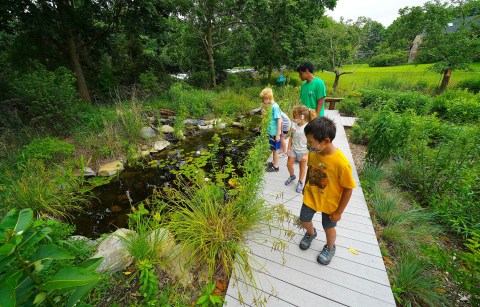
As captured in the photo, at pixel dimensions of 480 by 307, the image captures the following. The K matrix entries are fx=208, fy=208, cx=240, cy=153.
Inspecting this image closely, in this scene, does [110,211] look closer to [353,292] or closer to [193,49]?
[353,292]

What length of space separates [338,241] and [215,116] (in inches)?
281

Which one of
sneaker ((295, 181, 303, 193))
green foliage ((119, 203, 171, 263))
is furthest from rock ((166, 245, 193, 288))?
sneaker ((295, 181, 303, 193))

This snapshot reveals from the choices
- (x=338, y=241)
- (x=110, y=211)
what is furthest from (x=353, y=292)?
(x=110, y=211)

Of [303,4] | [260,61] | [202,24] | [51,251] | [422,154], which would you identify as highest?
[303,4]

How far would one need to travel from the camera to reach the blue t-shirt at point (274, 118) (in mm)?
3359

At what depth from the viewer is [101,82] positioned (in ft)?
31.5

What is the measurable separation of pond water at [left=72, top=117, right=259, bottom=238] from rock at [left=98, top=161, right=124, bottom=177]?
0.39 ft

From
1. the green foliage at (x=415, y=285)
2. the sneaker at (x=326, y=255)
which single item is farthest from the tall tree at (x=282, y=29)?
the green foliage at (x=415, y=285)

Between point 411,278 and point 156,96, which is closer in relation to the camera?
point 411,278

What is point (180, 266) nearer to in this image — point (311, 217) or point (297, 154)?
point (311, 217)

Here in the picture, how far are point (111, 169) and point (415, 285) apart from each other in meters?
5.22

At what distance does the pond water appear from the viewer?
323 cm

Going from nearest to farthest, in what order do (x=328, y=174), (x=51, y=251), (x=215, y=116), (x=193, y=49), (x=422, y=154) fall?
(x=51, y=251) < (x=328, y=174) < (x=422, y=154) < (x=215, y=116) < (x=193, y=49)

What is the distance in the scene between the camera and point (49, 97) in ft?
16.9
